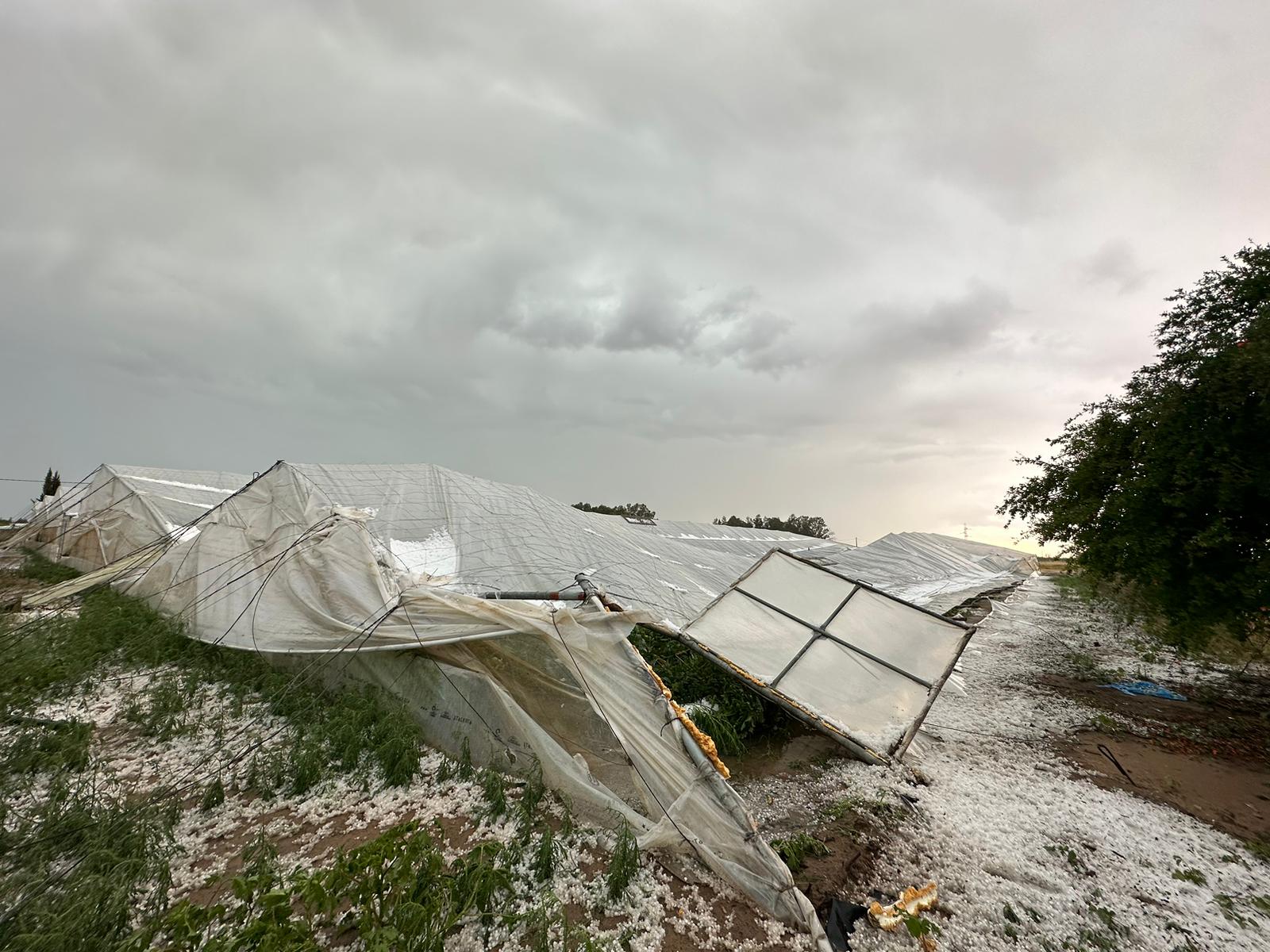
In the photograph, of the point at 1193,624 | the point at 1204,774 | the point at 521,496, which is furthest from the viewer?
the point at 521,496

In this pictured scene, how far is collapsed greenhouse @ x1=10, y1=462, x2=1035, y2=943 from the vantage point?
3643 millimetres

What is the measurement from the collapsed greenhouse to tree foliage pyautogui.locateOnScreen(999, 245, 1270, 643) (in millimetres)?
2938

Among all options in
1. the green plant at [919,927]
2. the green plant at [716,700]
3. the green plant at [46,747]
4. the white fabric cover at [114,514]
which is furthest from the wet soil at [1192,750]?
the white fabric cover at [114,514]

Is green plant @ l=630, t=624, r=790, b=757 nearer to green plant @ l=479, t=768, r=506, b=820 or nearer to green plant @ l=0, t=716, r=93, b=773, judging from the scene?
green plant @ l=479, t=768, r=506, b=820

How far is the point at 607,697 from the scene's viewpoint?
12.8 feet

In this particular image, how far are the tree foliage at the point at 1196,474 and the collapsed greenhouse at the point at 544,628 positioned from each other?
2.94m

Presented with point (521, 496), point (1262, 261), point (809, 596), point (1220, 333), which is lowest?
point (809, 596)

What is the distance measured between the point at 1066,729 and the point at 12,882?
8824 millimetres

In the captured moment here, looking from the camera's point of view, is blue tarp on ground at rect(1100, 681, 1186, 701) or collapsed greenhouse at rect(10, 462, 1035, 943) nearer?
collapsed greenhouse at rect(10, 462, 1035, 943)

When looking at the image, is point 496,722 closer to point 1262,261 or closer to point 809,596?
point 809,596

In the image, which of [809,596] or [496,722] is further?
[809,596]

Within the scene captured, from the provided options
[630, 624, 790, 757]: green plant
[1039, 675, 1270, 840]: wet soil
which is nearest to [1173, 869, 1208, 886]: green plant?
[1039, 675, 1270, 840]: wet soil

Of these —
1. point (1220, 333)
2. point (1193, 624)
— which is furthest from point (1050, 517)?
point (1220, 333)

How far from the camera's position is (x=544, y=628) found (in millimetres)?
4066
